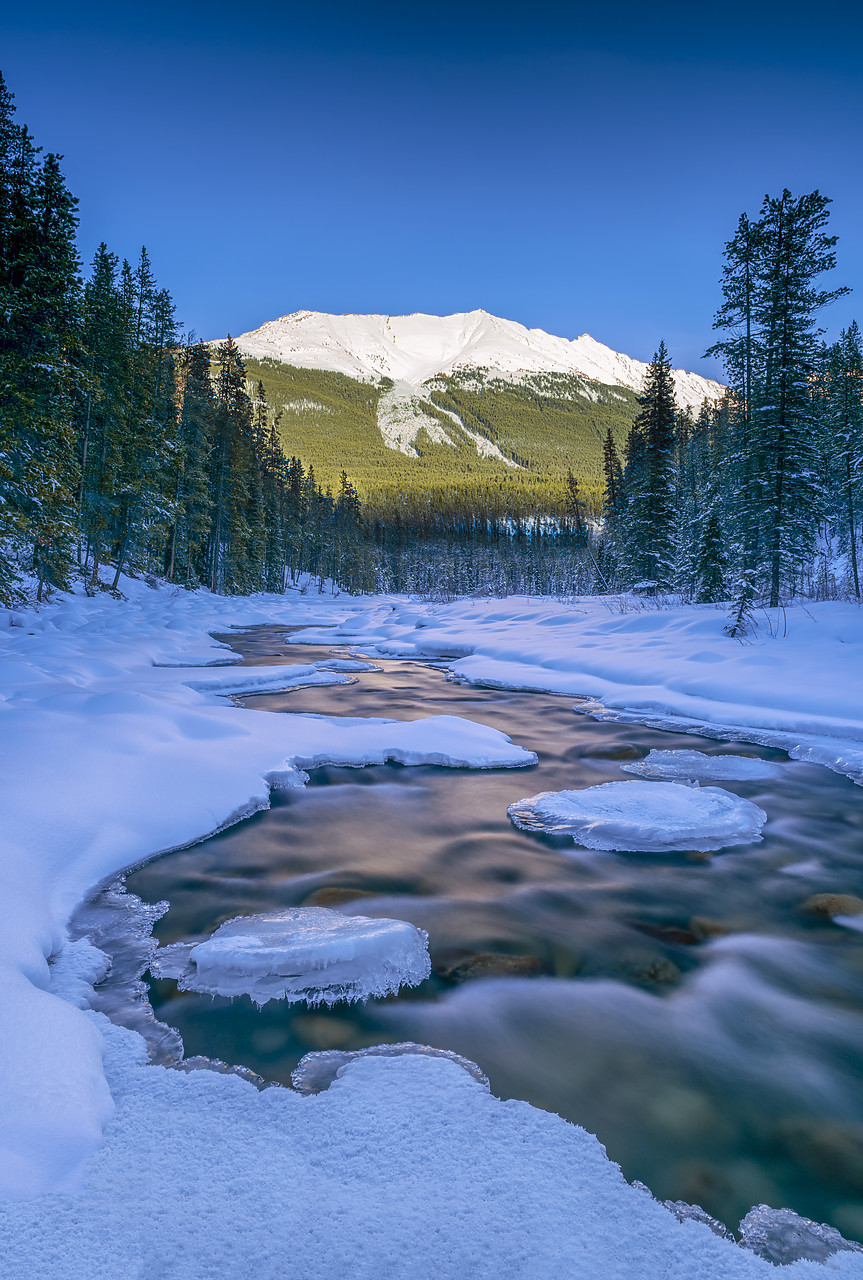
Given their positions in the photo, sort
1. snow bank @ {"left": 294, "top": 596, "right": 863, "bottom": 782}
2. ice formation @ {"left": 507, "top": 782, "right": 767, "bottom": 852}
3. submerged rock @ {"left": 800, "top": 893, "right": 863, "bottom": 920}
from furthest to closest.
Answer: snow bank @ {"left": 294, "top": 596, "right": 863, "bottom": 782}
ice formation @ {"left": 507, "top": 782, "right": 767, "bottom": 852}
submerged rock @ {"left": 800, "top": 893, "right": 863, "bottom": 920}

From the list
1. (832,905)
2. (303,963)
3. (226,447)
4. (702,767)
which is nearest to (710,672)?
(702,767)

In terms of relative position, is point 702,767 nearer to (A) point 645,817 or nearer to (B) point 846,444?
(A) point 645,817

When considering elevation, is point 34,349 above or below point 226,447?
below

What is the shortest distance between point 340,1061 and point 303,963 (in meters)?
0.59

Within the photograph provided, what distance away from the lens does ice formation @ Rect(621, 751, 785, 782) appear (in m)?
5.83

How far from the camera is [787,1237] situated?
5.39 feet

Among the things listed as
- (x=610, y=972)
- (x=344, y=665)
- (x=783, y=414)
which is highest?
(x=783, y=414)

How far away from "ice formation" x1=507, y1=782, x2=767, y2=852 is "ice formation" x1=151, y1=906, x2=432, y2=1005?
1978 millimetres

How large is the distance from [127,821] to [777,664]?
940 cm

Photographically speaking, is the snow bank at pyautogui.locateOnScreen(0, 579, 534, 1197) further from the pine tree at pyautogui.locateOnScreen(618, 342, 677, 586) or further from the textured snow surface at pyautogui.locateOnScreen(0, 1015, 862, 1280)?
the pine tree at pyautogui.locateOnScreen(618, 342, 677, 586)

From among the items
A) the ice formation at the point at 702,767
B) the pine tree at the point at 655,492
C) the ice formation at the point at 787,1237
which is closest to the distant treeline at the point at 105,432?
the ice formation at the point at 702,767

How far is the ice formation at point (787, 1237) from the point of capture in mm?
1581

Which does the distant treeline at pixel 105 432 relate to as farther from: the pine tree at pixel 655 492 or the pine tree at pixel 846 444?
the pine tree at pixel 846 444

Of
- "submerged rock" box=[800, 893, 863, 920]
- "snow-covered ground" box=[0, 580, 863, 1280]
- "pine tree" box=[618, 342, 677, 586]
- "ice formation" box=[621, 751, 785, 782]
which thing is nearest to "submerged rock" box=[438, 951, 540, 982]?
"snow-covered ground" box=[0, 580, 863, 1280]
